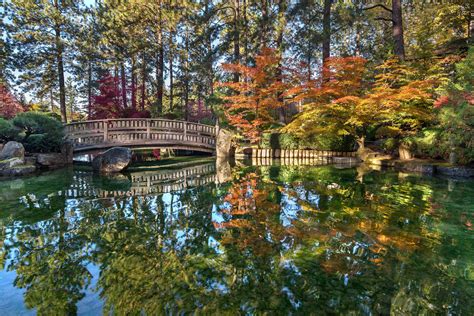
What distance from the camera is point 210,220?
478cm

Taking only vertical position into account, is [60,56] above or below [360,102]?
above

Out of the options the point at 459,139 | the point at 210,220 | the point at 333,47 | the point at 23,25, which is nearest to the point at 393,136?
the point at 459,139

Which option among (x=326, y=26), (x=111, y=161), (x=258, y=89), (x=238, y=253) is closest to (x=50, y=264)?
(x=238, y=253)

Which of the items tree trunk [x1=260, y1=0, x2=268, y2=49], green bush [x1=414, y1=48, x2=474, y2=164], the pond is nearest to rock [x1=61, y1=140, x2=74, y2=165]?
the pond

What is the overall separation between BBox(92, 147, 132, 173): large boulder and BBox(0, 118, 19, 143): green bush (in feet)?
9.68

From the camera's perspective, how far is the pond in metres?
2.50

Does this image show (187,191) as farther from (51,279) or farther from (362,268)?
(362,268)

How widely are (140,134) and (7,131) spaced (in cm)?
502

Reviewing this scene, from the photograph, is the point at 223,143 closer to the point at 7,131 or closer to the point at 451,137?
the point at 7,131

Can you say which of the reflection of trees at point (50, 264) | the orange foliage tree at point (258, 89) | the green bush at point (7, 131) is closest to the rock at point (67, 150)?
the green bush at point (7, 131)

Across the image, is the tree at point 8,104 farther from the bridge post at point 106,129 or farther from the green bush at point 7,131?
the bridge post at point 106,129

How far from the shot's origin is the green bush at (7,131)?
10016mm

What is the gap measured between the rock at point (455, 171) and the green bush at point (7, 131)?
1505 centimetres

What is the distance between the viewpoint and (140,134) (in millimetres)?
13727
